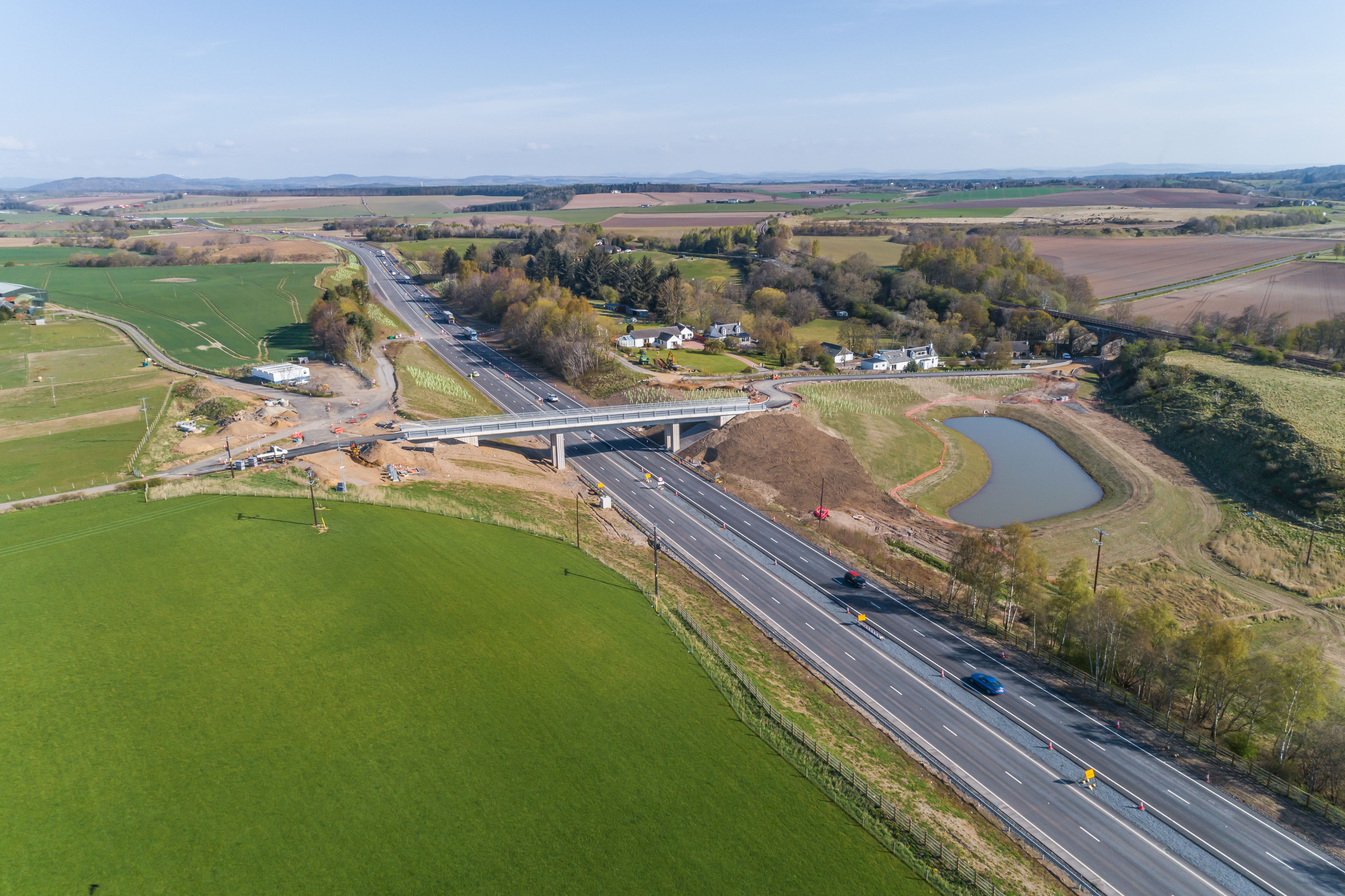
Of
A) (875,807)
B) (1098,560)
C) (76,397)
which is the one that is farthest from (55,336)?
(1098,560)

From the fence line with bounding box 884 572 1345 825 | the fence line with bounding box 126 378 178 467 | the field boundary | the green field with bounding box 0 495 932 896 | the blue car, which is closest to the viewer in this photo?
the green field with bounding box 0 495 932 896

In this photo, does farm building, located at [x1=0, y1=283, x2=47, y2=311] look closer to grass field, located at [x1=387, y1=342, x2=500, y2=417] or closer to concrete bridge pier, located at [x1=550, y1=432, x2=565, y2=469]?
grass field, located at [x1=387, y1=342, x2=500, y2=417]

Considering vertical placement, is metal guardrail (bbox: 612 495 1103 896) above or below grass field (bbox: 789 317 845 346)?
below

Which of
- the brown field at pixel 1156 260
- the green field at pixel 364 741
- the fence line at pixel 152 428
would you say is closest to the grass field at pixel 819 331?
the brown field at pixel 1156 260

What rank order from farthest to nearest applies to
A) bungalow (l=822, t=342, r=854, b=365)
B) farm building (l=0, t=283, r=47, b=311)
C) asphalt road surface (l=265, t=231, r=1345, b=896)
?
farm building (l=0, t=283, r=47, b=311), bungalow (l=822, t=342, r=854, b=365), asphalt road surface (l=265, t=231, r=1345, b=896)

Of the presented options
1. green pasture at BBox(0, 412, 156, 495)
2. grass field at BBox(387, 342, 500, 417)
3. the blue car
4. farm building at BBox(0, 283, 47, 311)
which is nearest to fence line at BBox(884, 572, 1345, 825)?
the blue car

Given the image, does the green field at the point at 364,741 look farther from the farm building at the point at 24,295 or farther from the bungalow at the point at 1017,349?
the farm building at the point at 24,295
